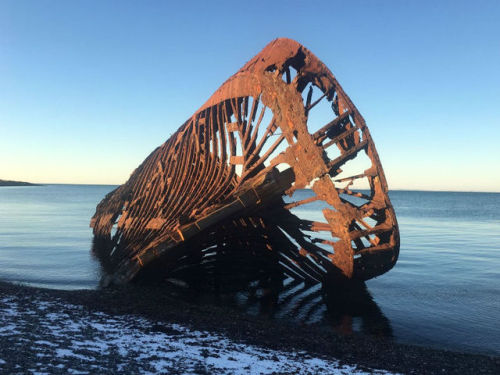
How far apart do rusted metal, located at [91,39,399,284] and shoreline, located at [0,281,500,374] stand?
1.46 m

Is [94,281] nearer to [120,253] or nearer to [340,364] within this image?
[120,253]

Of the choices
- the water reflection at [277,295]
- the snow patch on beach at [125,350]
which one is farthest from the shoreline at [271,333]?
the water reflection at [277,295]

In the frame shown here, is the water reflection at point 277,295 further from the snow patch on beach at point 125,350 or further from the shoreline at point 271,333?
the snow patch on beach at point 125,350

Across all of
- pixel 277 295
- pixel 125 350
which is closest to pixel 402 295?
pixel 277 295

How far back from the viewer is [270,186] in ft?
29.4

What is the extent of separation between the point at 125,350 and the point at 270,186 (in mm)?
4703

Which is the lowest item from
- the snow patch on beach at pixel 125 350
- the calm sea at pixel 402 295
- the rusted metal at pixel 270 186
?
the calm sea at pixel 402 295

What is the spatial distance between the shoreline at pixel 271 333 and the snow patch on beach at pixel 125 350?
335 mm

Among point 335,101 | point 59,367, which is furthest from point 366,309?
point 59,367

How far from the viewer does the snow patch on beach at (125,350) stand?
4699 millimetres

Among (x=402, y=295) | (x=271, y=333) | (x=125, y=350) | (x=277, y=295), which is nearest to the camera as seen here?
(x=125, y=350)

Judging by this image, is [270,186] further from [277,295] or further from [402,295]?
[402,295]

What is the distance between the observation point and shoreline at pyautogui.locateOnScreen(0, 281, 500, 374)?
628cm

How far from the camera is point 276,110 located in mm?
9125
